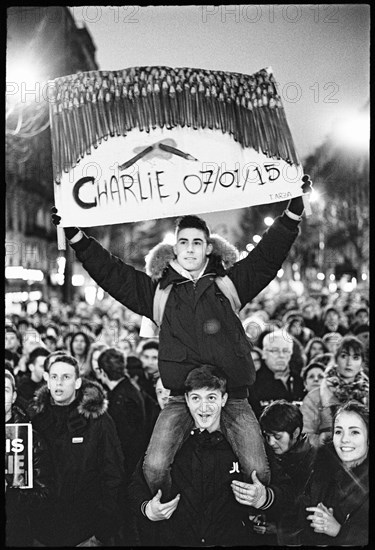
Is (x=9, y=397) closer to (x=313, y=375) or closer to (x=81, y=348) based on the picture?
(x=81, y=348)

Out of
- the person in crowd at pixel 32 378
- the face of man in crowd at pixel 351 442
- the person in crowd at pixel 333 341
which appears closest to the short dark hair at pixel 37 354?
the person in crowd at pixel 32 378

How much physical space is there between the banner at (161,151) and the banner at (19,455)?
3.63 feet

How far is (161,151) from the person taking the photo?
6570 millimetres

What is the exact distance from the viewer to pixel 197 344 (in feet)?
21.4

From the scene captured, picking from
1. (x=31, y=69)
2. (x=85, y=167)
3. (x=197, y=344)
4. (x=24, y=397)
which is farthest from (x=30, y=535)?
(x=31, y=69)

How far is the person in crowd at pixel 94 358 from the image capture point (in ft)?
21.8

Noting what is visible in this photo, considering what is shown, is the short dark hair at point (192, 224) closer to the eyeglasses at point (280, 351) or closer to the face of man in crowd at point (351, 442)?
the eyeglasses at point (280, 351)

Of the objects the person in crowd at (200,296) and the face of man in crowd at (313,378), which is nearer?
the person in crowd at (200,296)

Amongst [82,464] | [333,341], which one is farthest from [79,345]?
[333,341]

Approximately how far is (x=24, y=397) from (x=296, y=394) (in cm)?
140

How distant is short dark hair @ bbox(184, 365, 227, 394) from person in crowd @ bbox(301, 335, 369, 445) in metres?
0.47

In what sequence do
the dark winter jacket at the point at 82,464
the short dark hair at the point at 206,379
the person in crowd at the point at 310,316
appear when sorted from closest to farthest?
1. the short dark hair at the point at 206,379
2. the dark winter jacket at the point at 82,464
3. the person in crowd at the point at 310,316

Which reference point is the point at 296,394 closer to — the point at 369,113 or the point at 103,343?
the point at 103,343

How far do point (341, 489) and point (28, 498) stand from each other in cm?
161
